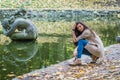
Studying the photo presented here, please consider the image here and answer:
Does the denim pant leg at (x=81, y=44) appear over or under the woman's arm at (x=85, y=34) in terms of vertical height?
under

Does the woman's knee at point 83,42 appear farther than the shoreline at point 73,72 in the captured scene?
Yes

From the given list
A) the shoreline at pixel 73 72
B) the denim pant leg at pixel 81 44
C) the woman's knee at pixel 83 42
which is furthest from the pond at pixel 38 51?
the woman's knee at pixel 83 42

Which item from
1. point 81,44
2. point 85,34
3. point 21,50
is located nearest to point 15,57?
point 21,50

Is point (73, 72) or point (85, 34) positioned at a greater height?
point (85, 34)

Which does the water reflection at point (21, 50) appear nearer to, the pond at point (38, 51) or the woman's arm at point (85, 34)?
the pond at point (38, 51)

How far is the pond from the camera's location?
13.0m

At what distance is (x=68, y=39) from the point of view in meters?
19.8

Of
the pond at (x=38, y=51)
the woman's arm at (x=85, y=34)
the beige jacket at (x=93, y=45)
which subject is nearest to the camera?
the woman's arm at (x=85, y=34)

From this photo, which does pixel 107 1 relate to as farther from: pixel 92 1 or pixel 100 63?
pixel 100 63

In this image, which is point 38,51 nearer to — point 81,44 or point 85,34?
point 81,44

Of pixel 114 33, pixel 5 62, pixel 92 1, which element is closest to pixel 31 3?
pixel 92 1

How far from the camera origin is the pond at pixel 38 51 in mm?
12974

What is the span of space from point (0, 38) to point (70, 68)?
8.55 meters

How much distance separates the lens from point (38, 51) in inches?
635
